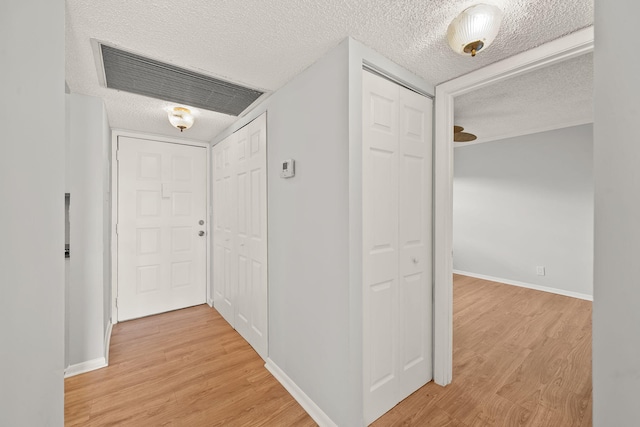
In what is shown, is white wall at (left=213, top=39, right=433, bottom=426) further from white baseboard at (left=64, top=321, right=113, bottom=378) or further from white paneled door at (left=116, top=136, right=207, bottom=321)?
white paneled door at (left=116, top=136, right=207, bottom=321)

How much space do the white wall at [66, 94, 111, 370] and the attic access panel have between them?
40 centimetres

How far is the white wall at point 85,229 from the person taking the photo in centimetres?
198

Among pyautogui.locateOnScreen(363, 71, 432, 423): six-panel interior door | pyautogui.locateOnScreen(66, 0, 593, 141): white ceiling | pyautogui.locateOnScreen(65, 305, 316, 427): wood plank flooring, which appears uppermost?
pyautogui.locateOnScreen(66, 0, 593, 141): white ceiling

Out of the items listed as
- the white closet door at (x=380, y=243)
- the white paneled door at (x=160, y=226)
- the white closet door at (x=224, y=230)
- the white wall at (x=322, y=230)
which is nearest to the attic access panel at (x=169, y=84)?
the white wall at (x=322, y=230)

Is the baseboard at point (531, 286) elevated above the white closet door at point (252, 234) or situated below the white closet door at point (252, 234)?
below

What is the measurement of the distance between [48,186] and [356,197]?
1.25m

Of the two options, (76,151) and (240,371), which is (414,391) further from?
(76,151)

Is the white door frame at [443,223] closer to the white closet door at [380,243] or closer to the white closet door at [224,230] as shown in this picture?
the white closet door at [380,243]

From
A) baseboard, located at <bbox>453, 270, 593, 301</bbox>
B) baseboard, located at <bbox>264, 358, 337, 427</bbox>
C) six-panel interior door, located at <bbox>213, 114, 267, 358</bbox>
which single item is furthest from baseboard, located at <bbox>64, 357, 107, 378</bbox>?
baseboard, located at <bbox>453, 270, 593, 301</bbox>

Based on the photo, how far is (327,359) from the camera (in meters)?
1.50

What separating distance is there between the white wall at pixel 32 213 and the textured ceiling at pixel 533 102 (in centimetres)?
241

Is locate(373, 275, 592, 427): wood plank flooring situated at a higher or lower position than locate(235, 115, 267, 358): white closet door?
lower

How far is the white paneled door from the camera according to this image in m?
2.92

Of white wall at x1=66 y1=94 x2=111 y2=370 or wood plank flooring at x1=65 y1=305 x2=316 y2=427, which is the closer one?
wood plank flooring at x1=65 y1=305 x2=316 y2=427
